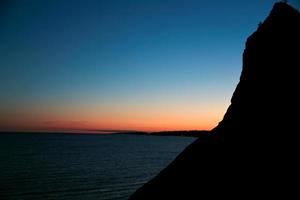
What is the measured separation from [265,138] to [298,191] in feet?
10.9

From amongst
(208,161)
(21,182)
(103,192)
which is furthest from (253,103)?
(21,182)

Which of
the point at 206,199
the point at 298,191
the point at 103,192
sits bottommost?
the point at 103,192

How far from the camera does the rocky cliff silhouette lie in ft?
44.8

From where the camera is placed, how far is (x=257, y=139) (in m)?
15.3

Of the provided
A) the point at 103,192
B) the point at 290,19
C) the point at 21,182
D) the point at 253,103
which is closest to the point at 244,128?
the point at 253,103

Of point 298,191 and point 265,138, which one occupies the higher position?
point 265,138

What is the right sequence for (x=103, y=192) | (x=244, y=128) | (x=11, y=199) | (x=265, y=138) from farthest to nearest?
1. (x=103, y=192)
2. (x=11, y=199)
3. (x=244, y=128)
4. (x=265, y=138)

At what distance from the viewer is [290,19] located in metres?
17.3

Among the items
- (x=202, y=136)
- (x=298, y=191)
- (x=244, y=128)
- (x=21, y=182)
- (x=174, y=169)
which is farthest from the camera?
(x=21, y=182)

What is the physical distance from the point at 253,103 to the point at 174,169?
6.57 metres

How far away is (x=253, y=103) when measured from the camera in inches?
672

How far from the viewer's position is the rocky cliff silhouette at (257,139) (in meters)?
13.7

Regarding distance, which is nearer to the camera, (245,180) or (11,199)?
(245,180)

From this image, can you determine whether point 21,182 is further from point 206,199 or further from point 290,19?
point 290,19
